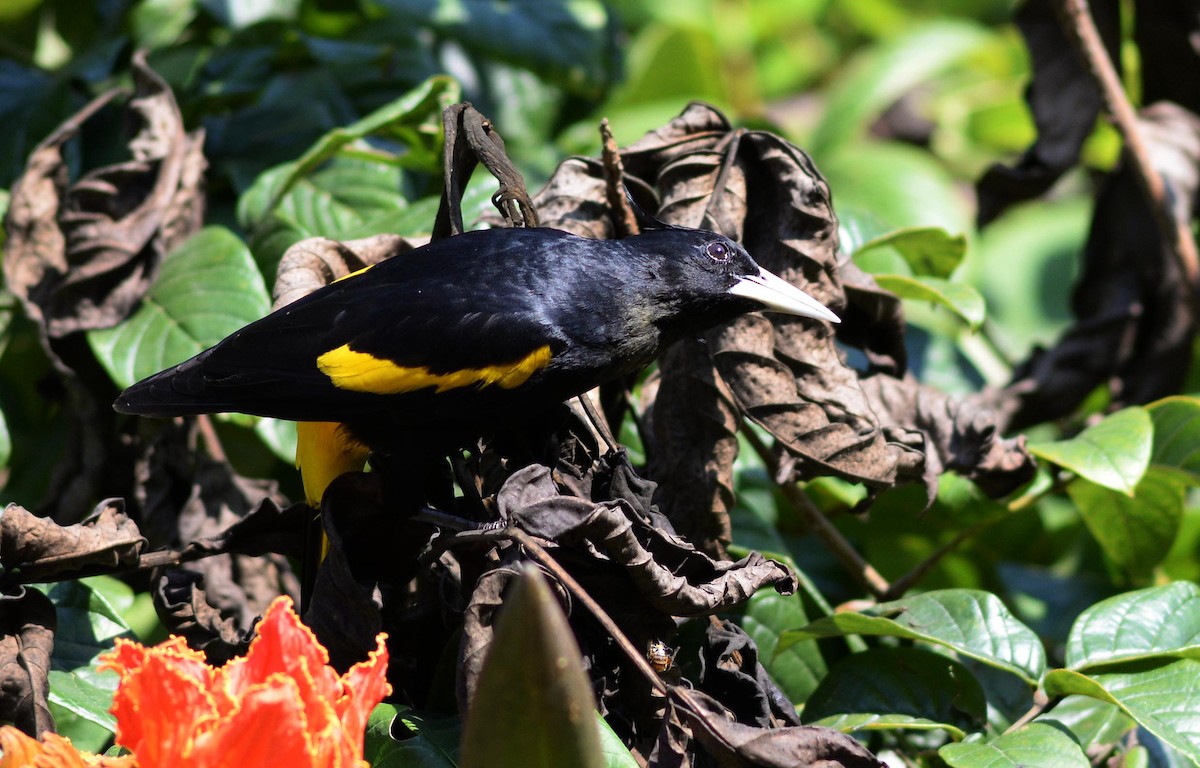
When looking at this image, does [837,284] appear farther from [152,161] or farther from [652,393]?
[152,161]

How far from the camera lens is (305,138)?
110 inches

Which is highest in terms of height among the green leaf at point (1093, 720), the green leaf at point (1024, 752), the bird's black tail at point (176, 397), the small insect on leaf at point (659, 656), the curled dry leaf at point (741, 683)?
the bird's black tail at point (176, 397)

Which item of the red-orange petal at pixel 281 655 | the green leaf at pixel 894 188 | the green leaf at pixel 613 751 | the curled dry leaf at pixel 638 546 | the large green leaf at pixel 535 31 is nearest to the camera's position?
the red-orange petal at pixel 281 655

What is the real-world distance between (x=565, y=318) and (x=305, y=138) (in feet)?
4.11

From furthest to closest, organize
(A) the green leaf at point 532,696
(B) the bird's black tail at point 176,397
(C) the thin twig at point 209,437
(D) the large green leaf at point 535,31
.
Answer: (D) the large green leaf at point 535,31, (C) the thin twig at point 209,437, (B) the bird's black tail at point 176,397, (A) the green leaf at point 532,696

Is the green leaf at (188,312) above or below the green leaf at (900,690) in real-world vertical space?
above

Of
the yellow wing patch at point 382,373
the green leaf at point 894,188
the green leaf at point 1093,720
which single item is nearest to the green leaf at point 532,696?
the yellow wing patch at point 382,373

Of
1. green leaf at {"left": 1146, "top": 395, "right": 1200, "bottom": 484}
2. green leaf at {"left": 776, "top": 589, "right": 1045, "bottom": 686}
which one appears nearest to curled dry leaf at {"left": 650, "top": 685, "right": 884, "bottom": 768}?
green leaf at {"left": 776, "top": 589, "right": 1045, "bottom": 686}

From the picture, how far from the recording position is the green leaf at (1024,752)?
152 centimetres

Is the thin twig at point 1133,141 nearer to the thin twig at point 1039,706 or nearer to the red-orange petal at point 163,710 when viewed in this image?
the thin twig at point 1039,706

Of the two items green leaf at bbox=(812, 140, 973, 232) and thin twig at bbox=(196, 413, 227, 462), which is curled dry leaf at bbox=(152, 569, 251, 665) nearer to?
thin twig at bbox=(196, 413, 227, 462)

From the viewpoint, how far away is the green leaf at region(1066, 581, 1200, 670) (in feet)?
5.56

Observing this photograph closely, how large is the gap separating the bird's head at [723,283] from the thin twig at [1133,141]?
41.3 inches

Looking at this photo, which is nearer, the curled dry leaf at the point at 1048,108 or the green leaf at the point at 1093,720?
the green leaf at the point at 1093,720
